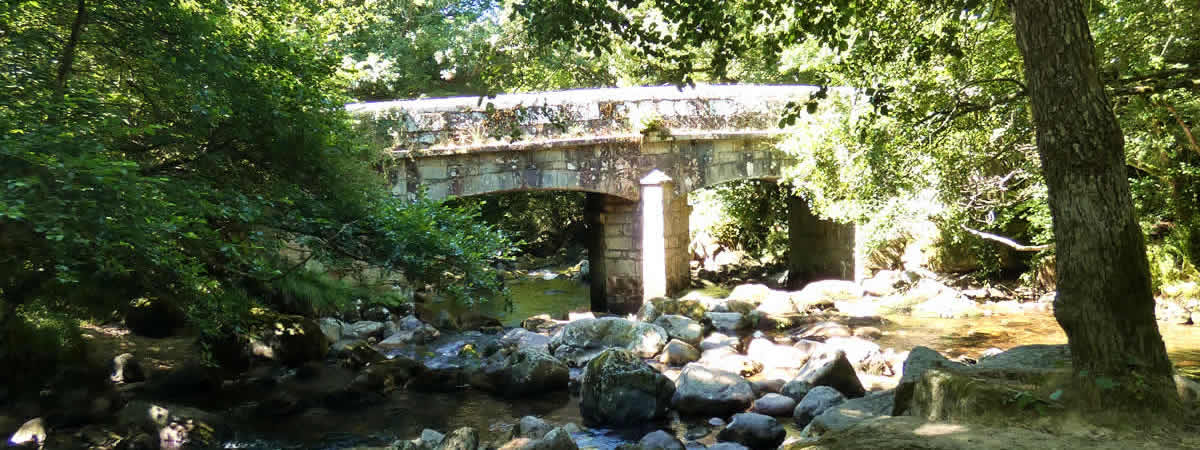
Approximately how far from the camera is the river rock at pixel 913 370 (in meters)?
4.66

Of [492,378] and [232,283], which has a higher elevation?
[232,283]

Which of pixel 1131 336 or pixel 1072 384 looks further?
pixel 1072 384

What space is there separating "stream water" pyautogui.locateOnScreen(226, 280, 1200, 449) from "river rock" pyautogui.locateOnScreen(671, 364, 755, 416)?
8.0 inches

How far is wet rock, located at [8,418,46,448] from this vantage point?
19.1 feet

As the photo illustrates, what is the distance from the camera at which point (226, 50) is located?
570cm

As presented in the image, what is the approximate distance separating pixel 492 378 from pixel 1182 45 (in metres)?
6.55

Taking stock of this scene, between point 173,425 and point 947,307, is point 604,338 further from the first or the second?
point 947,307

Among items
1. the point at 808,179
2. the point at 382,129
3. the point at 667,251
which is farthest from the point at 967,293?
the point at 382,129

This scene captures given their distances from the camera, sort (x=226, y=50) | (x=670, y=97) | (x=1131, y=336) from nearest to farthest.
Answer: (x=1131, y=336), (x=226, y=50), (x=670, y=97)

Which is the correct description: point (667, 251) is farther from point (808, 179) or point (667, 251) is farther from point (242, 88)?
point (242, 88)

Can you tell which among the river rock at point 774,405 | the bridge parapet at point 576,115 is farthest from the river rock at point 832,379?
the bridge parapet at point 576,115

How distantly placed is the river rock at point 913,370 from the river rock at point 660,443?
1.53 m

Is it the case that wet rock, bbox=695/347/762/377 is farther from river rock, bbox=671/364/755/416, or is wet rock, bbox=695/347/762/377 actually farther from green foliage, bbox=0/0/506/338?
green foliage, bbox=0/0/506/338

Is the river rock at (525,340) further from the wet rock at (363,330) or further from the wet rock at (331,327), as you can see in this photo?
the wet rock at (331,327)
